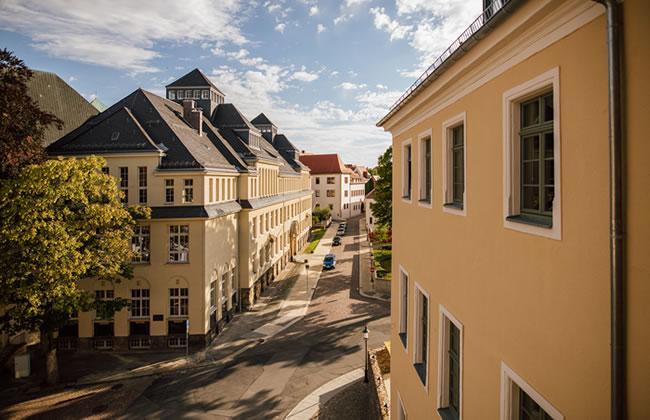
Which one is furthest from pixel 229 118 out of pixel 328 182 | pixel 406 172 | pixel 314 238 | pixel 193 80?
pixel 328 182

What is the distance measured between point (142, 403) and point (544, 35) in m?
20.1

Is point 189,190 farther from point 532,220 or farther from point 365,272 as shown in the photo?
point 365,272

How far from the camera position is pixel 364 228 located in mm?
81812

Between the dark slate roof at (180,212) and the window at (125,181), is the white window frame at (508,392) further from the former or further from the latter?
the window at (125,181)

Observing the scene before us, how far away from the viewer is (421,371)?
8.77 m

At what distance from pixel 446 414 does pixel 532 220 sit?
427 cm

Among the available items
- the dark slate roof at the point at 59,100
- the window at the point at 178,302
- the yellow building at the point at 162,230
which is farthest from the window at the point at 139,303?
the dark slate roof at the point at 59,100

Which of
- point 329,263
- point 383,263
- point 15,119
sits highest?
point 15,119

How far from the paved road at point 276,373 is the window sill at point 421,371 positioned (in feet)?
34.0

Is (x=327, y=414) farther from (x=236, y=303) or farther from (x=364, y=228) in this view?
(x=364, y=228)

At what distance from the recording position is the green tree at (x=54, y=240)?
1677 cm

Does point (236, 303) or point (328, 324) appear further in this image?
point (236, 303)

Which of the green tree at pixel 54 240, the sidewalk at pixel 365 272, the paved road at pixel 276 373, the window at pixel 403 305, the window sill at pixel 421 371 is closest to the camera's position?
the window sill at pixel 421 371

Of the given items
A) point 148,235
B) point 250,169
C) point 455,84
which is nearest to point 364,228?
point 250,169
